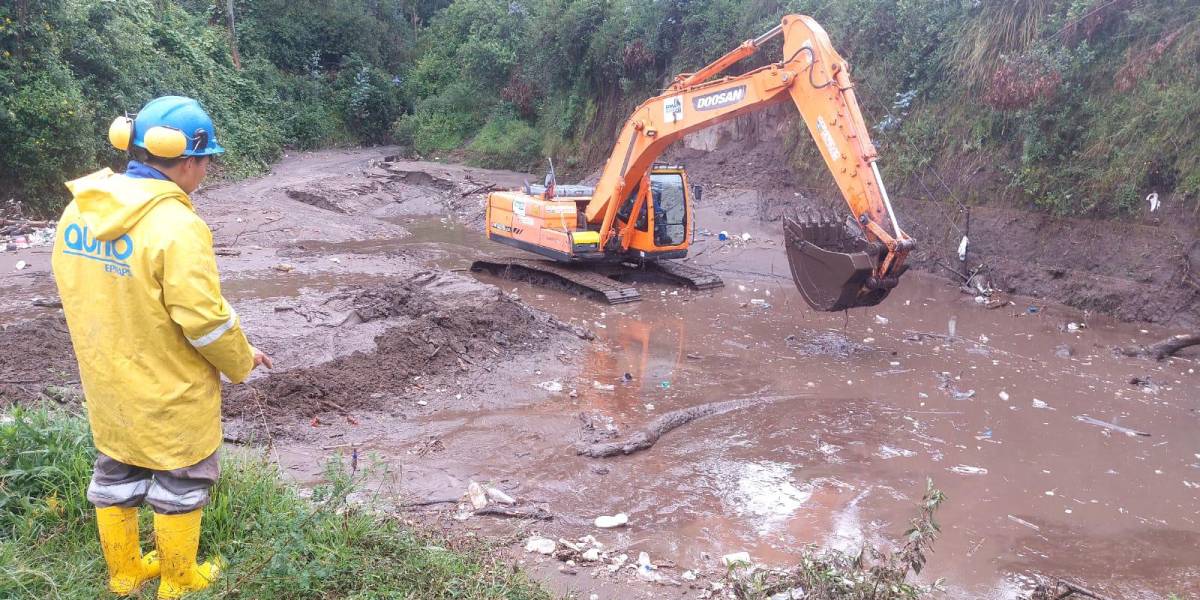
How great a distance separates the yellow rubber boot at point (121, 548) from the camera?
2916 millimetres

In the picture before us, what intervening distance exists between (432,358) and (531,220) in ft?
15.4

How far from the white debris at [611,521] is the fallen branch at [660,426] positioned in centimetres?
91

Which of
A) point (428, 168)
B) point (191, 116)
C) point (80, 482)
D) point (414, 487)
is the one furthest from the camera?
point (428, 168)

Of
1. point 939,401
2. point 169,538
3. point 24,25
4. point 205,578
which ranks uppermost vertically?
point 24,25

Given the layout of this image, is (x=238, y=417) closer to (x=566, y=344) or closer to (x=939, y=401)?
(x=566, y=344)

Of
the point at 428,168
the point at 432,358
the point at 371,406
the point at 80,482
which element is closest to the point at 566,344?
the point at 432,358

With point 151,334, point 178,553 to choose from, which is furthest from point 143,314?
point 178,553

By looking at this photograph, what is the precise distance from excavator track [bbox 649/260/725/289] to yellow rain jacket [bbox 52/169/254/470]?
8672mm

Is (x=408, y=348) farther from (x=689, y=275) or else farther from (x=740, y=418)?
(x=689, y=275)

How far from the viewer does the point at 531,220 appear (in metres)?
11.6

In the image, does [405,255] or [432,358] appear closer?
[432,358]

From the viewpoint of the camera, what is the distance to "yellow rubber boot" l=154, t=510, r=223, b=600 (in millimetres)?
2887

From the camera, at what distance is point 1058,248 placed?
1038 cm

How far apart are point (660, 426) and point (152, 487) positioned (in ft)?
12.5
